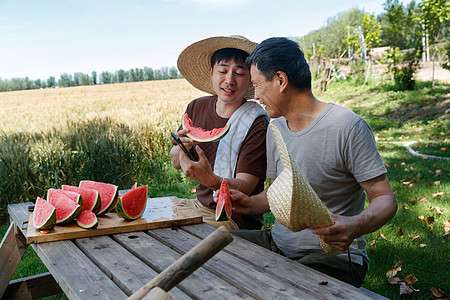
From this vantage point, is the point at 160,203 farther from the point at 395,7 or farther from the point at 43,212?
the point at 395,7

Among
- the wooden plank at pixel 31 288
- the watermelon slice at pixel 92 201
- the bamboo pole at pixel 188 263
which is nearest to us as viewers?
the bamboo pole at pixel 188 263

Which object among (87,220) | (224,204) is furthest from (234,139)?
(87,220)

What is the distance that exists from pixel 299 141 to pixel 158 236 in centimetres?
99

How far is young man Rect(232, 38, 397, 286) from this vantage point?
225 centimetres

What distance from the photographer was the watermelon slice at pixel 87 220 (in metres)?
2.31

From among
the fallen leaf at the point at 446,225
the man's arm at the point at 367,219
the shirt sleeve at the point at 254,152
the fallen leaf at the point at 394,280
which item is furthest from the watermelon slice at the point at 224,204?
the fallen leaf at the point at 446,225

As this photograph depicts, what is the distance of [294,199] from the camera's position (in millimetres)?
1523

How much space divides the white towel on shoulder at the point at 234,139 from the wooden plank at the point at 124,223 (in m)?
0.47

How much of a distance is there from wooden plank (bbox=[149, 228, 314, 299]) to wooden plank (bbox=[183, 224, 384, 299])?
32mm

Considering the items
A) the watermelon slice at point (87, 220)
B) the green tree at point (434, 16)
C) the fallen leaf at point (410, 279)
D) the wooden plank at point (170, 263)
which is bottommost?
the fallen leaf at point (410, 279)

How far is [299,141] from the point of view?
247cm

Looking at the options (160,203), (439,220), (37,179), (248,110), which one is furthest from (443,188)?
(37,179)

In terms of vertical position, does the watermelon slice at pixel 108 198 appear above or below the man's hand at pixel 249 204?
above

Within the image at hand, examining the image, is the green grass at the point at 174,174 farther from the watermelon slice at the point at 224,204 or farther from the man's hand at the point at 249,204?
the watermelon slice at the point at 224,204
